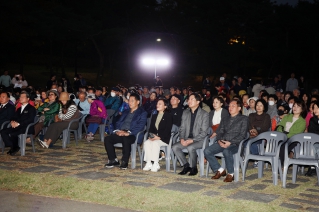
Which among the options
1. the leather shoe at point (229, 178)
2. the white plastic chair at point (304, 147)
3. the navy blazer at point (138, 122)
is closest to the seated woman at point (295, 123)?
the white plastic chair at point (304, 147)

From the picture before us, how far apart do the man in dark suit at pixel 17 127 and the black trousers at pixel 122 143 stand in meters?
2.49

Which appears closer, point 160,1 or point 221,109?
point 221,109

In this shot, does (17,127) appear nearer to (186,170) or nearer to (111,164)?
(111,164)

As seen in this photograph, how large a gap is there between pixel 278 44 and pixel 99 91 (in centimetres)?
2943

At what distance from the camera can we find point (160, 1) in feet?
139

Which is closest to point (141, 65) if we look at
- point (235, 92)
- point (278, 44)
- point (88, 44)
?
point (88, 44)

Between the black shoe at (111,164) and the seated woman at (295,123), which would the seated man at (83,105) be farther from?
the seated woman at (295,123)

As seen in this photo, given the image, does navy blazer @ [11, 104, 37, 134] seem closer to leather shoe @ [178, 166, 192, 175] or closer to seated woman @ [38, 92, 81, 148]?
seated woman @ [38, 92, 81, 148]

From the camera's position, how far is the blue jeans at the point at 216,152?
312 inches

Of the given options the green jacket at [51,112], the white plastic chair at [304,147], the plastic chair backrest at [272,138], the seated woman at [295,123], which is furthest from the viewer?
the green jacket at [51,112]

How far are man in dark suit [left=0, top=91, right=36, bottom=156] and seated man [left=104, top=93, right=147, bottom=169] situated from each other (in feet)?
7.70

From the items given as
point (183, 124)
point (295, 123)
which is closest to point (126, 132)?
point (183, 124)

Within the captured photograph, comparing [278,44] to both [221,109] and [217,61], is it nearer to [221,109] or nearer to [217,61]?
[217,61]

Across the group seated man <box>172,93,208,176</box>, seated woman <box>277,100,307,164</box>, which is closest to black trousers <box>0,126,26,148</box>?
seated man <box>172,93,208,176</box>
